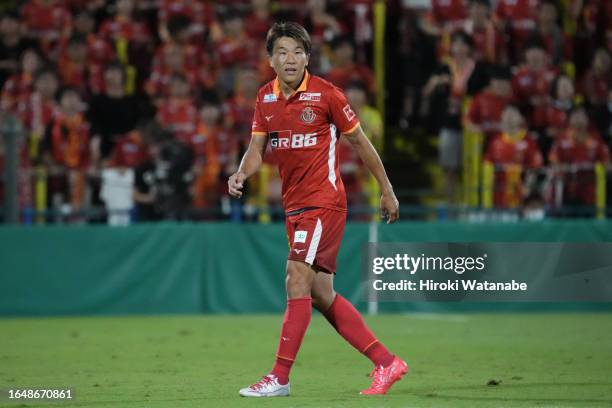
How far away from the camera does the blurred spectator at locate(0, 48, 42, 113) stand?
18.2 metres

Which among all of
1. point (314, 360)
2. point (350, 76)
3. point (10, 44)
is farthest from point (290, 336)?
point (10, 44)

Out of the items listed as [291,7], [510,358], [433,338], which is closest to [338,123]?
[510,358]

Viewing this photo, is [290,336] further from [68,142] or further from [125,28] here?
[125,28]

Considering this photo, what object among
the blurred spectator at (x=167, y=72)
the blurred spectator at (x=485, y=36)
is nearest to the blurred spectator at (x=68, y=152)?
the blurred spectator at (x=167, y=72)

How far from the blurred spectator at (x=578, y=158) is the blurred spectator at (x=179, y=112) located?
5189 millimetres

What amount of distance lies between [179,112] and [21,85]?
9.26ft

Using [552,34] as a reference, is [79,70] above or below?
below

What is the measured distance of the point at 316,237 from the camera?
25.8ft

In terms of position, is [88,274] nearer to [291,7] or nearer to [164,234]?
[164,234]

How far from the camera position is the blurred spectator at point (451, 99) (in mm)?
18016

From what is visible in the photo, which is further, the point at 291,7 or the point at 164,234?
the point at 291,7

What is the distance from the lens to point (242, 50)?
737 inches

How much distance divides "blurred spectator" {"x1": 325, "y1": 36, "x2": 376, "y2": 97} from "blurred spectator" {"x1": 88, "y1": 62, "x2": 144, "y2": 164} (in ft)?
9.72

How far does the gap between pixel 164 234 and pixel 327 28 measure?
16.4ft
